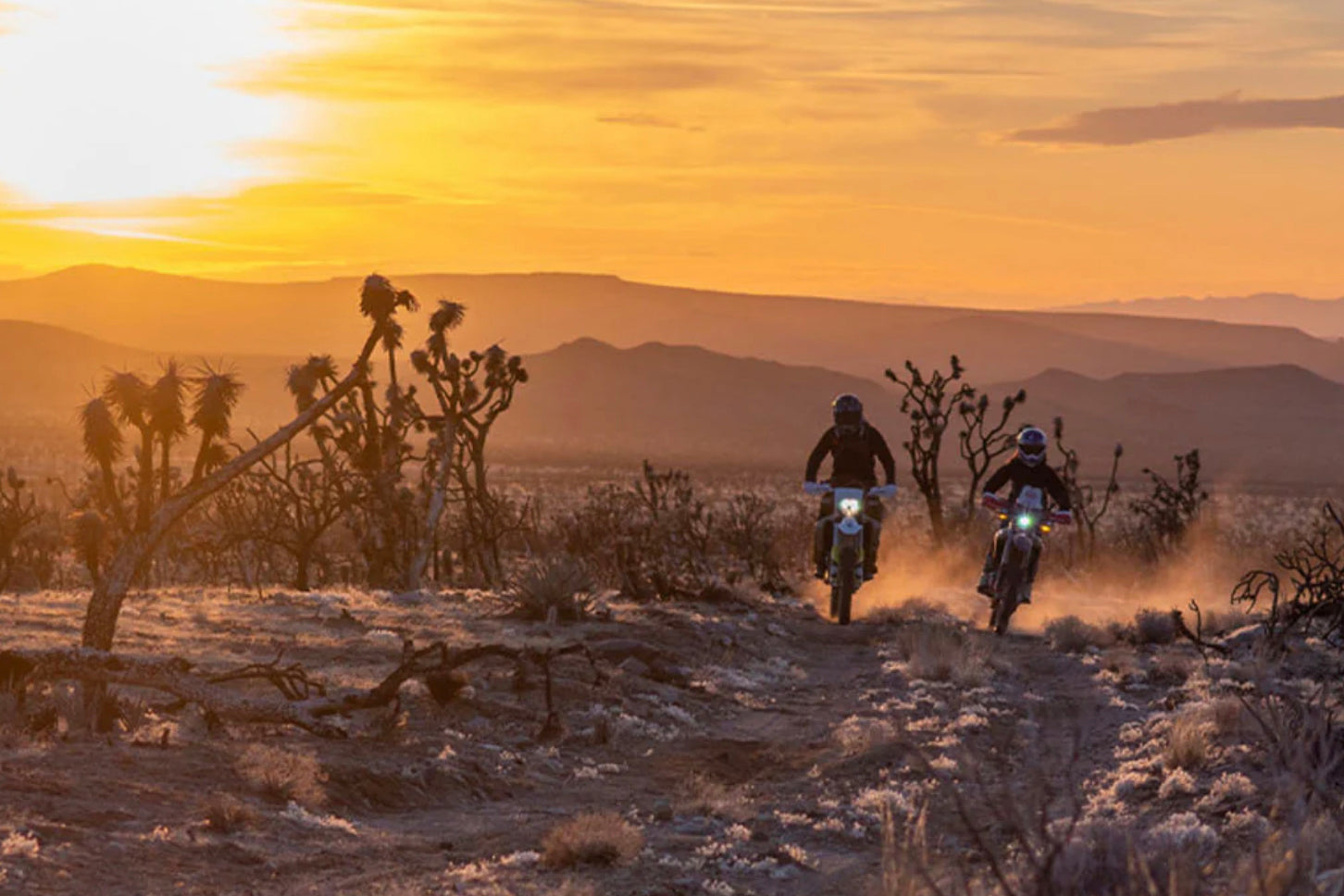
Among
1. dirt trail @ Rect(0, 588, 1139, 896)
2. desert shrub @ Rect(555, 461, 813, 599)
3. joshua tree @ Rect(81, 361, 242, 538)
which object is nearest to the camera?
dirt trail @ Rect(0, 588, 1139, 896)

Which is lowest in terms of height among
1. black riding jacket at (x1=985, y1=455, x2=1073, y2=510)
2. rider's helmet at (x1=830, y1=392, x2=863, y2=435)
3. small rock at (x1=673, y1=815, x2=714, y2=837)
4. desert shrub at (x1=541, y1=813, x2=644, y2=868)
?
small rock at (x1=673, y1=815, x2=714, y2=837)

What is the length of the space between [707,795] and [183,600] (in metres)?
9.18

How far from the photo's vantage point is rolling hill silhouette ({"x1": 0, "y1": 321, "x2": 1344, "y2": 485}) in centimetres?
12556

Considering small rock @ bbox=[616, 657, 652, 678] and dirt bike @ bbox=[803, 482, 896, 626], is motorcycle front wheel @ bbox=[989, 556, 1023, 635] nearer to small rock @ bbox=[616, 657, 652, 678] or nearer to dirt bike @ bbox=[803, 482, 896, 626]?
dirt bike @ bbox=[803, 482, 896, 626]

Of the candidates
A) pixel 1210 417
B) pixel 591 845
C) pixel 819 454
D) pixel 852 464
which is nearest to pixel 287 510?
pixel 819 454

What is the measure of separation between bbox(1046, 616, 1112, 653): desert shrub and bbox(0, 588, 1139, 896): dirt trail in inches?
34.3

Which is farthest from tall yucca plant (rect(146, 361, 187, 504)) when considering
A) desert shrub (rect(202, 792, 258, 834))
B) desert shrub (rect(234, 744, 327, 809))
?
desert shrub (rect(202, 792, 258, 834))

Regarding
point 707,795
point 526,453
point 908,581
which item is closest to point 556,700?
point 707,795

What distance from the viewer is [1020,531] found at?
57.6 feet

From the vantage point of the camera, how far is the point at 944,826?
9.67 metres

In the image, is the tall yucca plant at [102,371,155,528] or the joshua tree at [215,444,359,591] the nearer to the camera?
the tall yucca plant at [102,371,155,528]

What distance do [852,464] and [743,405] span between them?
448 ft

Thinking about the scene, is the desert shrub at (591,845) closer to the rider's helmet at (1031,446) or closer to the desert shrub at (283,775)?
the desert shrub at (283,775)

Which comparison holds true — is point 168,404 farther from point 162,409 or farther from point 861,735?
point 861,735
